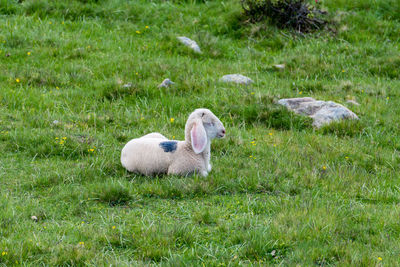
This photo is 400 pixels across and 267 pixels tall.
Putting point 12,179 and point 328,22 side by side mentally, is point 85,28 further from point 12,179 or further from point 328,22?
point 12,179

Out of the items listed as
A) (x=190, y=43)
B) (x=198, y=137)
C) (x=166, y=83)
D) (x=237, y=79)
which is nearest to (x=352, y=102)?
(x=237, y=79)

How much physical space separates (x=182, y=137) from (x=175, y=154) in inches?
45.2

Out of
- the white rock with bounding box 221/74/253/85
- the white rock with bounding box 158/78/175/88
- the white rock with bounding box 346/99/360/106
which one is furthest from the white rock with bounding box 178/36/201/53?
the white rock with bounding box 346/99/360/106

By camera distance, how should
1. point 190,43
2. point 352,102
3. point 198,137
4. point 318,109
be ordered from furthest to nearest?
1. point 190,43
2. point 352,102
3. point 318,109
4. point 198,137

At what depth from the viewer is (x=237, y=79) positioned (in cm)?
923

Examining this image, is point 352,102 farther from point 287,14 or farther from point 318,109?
point 287,14

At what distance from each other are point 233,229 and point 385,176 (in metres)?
2.37

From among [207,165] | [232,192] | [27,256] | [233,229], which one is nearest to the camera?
[27,256]

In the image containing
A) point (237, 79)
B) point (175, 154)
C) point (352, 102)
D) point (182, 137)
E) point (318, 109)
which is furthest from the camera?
point (237, 79)

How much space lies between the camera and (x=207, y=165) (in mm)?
6082

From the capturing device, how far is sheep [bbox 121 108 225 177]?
19.4 ft

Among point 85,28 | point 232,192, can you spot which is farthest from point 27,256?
point 85,28

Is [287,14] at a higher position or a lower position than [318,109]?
higher

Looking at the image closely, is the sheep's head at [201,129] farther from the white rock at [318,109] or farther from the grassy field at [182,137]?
the white rock at [318,109]
